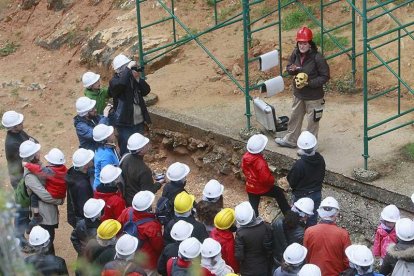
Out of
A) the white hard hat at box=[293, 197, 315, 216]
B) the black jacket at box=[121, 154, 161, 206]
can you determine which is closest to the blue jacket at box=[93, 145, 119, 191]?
the black jacket at box=[121, 154, 161, 206]

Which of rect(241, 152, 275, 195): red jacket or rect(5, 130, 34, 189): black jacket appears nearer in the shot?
rect(241, 152, 275, 195): red jacket

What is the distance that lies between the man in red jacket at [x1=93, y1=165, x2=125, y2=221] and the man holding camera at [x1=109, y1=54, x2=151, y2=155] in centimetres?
186

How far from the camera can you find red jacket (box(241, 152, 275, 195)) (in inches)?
334

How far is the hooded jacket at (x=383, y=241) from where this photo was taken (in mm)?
7128

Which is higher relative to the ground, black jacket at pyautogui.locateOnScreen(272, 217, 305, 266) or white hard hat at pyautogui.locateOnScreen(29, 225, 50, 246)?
white hard hat at pyautogui.locateOnScreen(29, 225, 50, 246)

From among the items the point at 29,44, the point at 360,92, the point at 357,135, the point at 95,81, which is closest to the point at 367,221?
the point at 357,135

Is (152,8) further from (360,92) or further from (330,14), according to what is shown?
(360,92)

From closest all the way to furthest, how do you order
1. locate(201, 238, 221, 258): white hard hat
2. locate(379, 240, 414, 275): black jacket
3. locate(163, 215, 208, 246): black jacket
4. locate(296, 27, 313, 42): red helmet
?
locate(379, 240, 414, 275): black jacket, locate(201, 238, 221, 258): white hard hat, locate(163, 215, 208, 246): black jacket, locate(296, 27, 313, 42): red helmet

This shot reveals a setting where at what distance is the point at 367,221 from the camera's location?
891cm

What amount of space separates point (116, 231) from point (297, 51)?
324 cm

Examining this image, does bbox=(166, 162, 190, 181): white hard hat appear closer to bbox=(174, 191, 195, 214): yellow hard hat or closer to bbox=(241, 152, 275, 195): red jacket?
bbox=(174, 191, 195, 214): yellow hard hat

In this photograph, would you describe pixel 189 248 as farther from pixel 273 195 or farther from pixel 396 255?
pixel 273 195

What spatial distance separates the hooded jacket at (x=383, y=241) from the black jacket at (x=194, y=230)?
1509 millimetres

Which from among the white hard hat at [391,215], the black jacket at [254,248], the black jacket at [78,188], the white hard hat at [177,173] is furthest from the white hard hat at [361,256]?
the black jacket at [78,188]
